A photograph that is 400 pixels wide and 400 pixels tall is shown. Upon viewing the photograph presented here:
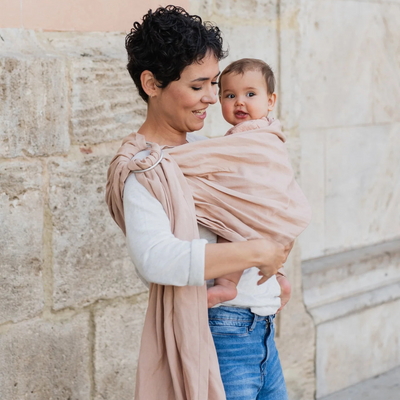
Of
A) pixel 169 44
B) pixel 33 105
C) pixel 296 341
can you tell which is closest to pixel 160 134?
pixel 169 44

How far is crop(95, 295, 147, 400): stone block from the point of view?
3088 mm

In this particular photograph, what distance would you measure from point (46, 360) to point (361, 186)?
2.32 m

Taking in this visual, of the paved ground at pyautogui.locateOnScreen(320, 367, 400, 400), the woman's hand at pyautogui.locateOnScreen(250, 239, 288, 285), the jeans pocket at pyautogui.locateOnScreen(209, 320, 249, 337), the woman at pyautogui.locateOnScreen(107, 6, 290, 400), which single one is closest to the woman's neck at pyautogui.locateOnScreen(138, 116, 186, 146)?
the woman at pyautogui.locateOnScreen(107, 6, 290, 400)

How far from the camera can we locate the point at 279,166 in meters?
2.09

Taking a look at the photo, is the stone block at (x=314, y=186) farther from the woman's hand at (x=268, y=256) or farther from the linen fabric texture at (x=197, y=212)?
the woman's hand at (x=268, y=256)

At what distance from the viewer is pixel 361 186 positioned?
4336 mm

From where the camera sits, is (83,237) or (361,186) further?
(361,186)

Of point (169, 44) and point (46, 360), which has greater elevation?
point (169, 44)

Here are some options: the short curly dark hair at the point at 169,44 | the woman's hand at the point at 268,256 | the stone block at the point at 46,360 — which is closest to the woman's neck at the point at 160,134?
the short curly dark hair at the point at 169,44

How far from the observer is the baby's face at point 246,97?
2.25 m

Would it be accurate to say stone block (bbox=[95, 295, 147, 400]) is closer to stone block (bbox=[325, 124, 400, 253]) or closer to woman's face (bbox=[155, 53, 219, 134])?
woman's face (bbox=[155, 53, 219, 134])

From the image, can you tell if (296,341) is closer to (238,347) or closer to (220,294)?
(238,347)

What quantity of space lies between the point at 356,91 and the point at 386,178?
632 millimetres

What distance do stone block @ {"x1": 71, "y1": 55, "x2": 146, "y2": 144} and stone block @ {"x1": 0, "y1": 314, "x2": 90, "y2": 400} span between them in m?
0.81
